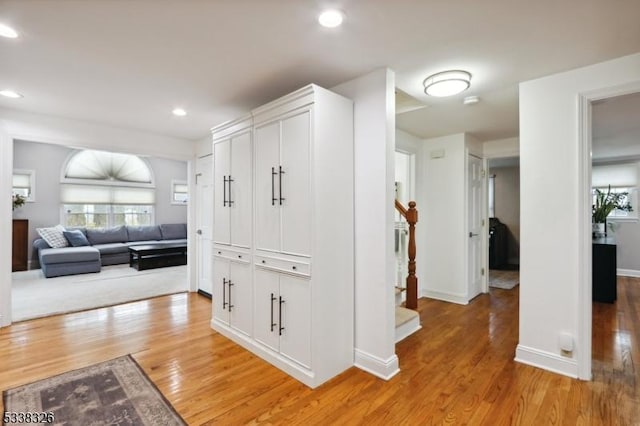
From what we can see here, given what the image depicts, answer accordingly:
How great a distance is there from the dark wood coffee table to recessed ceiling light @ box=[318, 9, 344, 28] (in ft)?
20.0

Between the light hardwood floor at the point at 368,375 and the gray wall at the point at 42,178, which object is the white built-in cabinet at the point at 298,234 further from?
the gray wall at the point at 42,178

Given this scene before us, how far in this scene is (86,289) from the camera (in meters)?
4.89

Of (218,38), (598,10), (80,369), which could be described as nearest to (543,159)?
(598,10)

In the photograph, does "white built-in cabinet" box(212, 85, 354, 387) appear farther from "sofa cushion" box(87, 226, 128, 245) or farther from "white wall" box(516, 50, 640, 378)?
"sofa cushion" box(87, 226, 128, 245)

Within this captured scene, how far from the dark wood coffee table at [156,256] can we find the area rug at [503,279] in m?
6.33

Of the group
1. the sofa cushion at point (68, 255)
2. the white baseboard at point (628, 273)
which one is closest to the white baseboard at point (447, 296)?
the white baseboard at point (628, 273)

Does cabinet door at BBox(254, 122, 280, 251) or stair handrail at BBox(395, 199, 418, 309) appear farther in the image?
stair handrail at BBox(395, 199, 418, 309)

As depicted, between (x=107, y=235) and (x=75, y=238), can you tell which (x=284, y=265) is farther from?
(x=107, y=235)

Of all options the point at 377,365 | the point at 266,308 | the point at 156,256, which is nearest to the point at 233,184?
the point at 266,308

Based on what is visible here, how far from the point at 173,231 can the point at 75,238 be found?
6.90 ft

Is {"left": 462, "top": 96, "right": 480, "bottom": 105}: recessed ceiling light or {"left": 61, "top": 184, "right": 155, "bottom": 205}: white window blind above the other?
{"left": 462, "top": 96, "right": 480, "bottom": 105}: recessed ceiling light

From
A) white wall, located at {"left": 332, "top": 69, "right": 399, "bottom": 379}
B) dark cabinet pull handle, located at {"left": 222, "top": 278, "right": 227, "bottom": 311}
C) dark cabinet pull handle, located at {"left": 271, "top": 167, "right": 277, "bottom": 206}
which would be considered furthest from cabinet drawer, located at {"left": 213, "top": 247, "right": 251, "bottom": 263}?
white wall, located at {"left": 332, "top": 69, "right": 399, "bottom": 379}

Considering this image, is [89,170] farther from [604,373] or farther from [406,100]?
[604,373]

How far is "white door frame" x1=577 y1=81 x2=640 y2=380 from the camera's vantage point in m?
2.29
